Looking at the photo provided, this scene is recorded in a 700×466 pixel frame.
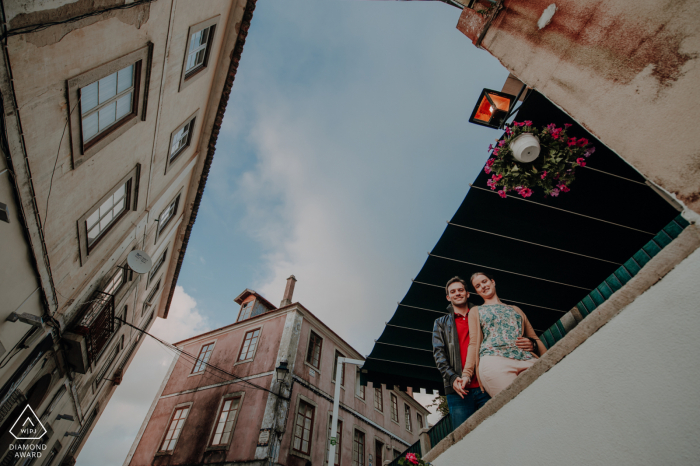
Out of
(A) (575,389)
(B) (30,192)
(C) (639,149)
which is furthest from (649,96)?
(B) (30,192)

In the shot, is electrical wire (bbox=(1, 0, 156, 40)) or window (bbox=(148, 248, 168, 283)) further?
window (bbox=(148, 248, 168, 283))

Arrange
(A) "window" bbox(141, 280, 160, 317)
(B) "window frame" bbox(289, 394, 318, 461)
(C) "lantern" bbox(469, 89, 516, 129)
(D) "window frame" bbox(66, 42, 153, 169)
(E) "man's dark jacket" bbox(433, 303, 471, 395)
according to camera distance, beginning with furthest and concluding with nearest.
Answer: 1. (A) "window" bbox(141, 280, 160, 317)
2. (B) "window frame" bbox(289, 394, 318, 461)
3. (D) "window frame" bbox(66, 42, 153, 169)
4. (C) "lantern" bbox(469, 89, 516, 129)
5. (E) "man's dark jacket" bbox(433, 303, 471, 395)

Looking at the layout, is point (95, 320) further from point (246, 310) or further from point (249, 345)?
point (246, 310)

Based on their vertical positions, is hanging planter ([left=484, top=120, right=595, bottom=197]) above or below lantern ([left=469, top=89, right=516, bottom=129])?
below

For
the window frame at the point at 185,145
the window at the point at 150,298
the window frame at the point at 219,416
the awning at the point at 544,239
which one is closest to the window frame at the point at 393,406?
the window frame at the point at 219,416

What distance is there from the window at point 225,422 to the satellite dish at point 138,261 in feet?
28.0

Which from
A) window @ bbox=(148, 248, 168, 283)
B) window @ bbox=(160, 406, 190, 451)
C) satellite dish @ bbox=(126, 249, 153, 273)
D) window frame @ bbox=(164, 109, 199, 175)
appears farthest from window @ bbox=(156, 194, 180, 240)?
window @ bbox=(160, 406, 190, 451)

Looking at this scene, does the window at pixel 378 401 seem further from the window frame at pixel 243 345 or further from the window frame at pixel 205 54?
the window frame at pixel 205 54

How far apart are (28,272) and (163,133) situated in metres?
4.38

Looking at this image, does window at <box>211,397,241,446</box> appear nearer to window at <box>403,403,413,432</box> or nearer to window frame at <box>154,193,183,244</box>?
window frame at <box>154,193,183,244</box>

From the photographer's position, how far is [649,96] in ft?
7.51

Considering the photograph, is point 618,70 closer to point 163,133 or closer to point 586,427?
point 586,427

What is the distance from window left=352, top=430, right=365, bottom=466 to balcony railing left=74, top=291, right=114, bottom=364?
1263 centimetres

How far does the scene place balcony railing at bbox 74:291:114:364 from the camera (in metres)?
7.18
